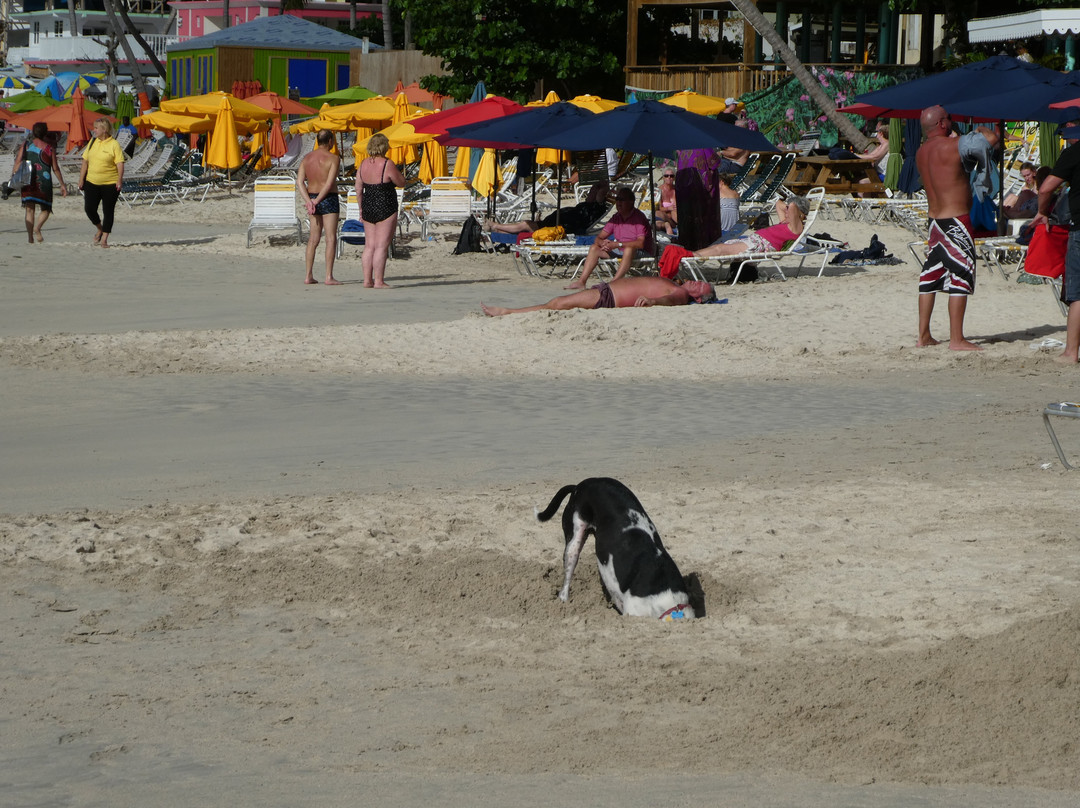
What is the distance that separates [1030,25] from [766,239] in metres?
13.2

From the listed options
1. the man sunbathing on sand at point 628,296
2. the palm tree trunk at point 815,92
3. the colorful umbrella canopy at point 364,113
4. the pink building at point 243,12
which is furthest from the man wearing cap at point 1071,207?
the pink building at point 243,12

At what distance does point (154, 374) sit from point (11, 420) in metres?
1.56

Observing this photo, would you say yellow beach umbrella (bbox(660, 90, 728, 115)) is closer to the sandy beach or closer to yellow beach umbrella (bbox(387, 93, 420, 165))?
yellow beach umbrella (bbox(387, 93, 420, 165))

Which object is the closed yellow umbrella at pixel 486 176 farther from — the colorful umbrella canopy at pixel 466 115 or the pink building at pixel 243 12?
the pink building at pixel 243 12

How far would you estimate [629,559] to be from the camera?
14.8 ft

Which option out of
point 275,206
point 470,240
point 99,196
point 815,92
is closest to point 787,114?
point 815,92

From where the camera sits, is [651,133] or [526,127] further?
[526,127]

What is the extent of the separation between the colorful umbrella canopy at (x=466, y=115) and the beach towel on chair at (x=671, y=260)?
466cm

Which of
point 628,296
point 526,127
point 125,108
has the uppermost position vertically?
point 125,108

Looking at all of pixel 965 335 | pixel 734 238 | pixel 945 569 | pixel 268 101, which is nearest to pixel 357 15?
pixel 268 101

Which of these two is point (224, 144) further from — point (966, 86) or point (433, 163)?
point (966, 86)

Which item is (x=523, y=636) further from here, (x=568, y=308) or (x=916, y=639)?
(x=568, y=308)

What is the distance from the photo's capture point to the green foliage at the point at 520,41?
30688 mm

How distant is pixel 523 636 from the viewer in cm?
443
